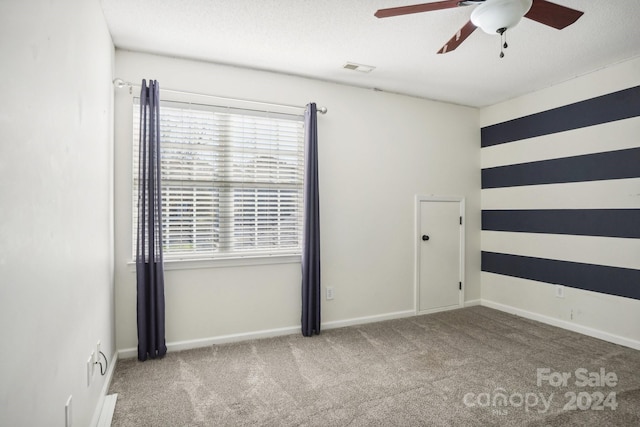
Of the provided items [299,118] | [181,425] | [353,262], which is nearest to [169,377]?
[181,425]

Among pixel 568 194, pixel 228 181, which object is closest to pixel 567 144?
pixel 568 194

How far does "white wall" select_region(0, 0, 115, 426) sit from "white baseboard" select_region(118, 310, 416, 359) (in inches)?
31.0

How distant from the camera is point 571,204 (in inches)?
141

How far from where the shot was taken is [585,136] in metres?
3.45

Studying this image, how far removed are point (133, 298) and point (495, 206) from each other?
13.7 feet

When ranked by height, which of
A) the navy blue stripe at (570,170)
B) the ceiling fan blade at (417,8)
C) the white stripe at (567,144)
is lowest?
the navy blue stripe at (570,170)

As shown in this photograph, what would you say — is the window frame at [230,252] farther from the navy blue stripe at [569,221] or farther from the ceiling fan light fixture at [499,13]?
the navy blue stripe at [569,221]

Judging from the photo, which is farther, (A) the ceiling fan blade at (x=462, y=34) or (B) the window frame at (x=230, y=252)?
(B) the window frame at (x=230, y=252)

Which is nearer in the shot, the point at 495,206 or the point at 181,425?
the point at 181,425

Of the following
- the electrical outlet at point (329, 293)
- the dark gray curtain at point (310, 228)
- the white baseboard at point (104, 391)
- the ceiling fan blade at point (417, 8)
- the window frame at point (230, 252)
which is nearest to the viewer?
the ceiling fan blade at point (417, 8)

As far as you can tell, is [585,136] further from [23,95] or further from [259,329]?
[23,95]

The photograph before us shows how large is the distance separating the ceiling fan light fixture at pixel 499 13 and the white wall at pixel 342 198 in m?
1.81

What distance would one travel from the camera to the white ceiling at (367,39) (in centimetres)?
234

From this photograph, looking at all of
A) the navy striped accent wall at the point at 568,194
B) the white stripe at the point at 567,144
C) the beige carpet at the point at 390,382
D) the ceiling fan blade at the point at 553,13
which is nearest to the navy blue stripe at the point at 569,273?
the navy striped accent wall at the point at 568,194
